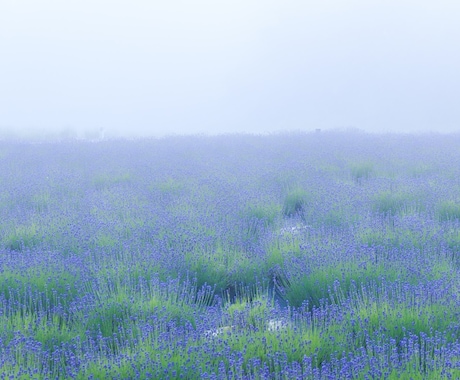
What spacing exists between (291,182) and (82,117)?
45.5 m

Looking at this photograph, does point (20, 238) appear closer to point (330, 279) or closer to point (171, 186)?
point (171, 186)

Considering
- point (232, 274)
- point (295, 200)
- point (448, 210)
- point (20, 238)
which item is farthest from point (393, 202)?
point (20, 238)

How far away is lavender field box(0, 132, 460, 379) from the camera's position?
247 cm

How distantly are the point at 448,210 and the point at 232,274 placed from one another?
2753 mm

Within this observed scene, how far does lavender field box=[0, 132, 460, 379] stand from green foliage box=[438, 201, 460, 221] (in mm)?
16

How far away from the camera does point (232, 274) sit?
3.95m

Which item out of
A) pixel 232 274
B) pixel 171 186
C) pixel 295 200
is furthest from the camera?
pixel 171 186

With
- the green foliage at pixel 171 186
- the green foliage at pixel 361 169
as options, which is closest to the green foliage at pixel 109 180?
the green foliage at pixel 171 186

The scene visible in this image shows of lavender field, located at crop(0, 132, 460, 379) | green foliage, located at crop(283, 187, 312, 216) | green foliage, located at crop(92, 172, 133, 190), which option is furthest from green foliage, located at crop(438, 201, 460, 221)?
green foliage, located at crop(92, 172, 133, 190)

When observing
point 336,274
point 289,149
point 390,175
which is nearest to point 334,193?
point 390,175

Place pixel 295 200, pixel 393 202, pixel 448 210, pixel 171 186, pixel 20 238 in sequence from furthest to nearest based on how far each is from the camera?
pixel 171 186
pixel 295 200
pixel 393 202
pixel 448 210
pixel 20 238

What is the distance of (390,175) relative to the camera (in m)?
7.38

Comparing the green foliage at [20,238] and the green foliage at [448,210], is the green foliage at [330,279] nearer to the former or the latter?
the green foliage at [448,210]

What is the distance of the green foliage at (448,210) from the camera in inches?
205
